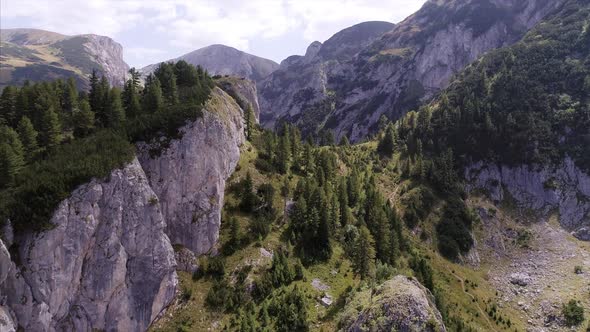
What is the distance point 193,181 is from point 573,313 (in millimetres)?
79216

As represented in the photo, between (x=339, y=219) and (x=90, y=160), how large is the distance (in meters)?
51.8

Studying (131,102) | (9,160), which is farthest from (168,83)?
(9,160)

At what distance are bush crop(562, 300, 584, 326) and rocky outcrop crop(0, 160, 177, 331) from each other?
75602 millimetres

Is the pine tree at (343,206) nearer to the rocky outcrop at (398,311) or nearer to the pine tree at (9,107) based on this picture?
the rocky outcrop at (398,311)

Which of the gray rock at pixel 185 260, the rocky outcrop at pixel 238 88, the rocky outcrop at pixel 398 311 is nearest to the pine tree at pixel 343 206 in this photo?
the gray rock at pixel 185 260

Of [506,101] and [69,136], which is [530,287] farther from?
[69,136]

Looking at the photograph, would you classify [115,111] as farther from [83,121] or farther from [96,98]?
[96,98]

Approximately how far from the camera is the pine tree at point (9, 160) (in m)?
51.9

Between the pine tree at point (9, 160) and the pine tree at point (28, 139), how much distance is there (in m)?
2.42

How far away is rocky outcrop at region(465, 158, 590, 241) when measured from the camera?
365ft

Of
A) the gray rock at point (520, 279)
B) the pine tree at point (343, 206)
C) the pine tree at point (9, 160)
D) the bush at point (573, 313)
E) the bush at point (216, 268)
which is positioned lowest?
the gray rock at point (520, 279)

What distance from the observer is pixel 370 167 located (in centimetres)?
12769

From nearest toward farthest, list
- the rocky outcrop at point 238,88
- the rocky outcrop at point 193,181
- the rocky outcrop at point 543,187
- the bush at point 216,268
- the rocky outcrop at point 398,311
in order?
the rocky outcrop at point 398,311, the bush at point 216,268, the rocky outcrop at point 193,181, the rocky outcrop at point 543,187, the rocky outcrop at point 238,88

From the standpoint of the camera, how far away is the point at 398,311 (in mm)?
42906
